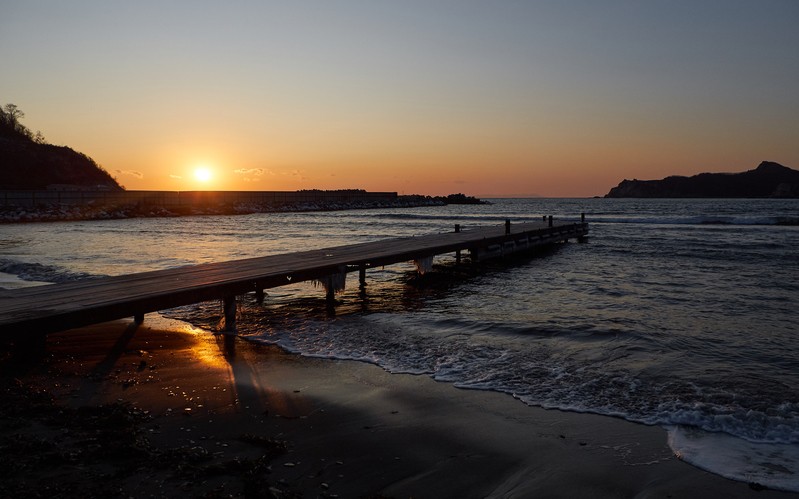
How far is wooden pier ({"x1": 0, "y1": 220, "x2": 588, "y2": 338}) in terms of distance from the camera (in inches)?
302

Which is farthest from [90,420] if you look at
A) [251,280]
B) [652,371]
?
[652,371]

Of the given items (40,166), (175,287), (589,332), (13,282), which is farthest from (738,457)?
(40,166)

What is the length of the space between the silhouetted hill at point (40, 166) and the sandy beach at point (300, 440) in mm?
88711

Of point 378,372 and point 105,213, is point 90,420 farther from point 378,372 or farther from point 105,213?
point 105,213

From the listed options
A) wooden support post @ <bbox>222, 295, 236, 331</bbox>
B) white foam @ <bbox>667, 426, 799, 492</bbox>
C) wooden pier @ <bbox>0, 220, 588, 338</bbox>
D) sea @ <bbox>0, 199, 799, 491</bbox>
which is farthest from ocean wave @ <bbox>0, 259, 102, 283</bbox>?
white foam @ <bbox>667, 426, 799, 492</bbox>

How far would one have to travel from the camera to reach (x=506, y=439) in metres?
5.62

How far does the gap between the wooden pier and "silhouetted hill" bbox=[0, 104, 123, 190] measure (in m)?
82.8

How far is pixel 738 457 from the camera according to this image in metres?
5.32

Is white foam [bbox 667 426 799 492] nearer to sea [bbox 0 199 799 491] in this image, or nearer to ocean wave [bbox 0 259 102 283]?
sea [bbox 0 199 799 491]

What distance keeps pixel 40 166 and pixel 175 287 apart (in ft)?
323

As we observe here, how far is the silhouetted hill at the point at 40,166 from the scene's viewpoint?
281ft

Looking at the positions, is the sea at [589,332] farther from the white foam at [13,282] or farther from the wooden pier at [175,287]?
the wooden pier at [175,287]

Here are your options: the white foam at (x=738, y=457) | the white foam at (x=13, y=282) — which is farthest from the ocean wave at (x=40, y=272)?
the white foam at (x=738, y=457)

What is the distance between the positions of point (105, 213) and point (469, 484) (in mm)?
62215
